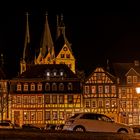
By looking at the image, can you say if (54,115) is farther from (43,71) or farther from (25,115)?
(43,71)

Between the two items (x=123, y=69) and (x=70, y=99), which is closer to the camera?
(x=70, y=99)

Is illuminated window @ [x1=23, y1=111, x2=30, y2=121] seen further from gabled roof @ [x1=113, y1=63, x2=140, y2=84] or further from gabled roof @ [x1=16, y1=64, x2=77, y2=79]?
gabled roof @ [x1=113, y1=63, x2=140, y2=84]

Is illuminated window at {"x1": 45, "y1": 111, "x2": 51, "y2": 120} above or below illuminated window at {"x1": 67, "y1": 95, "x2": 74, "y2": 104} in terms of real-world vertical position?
below

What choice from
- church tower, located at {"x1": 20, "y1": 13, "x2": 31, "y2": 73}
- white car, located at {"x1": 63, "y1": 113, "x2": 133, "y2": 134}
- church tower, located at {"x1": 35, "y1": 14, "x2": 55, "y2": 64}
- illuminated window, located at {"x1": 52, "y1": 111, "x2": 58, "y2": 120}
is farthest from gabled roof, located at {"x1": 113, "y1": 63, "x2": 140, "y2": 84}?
white car, located at {"x1": 63, "y1": 113, "x2": 133, "y2": 134}

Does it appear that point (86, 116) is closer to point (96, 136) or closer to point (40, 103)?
point (96, 136)

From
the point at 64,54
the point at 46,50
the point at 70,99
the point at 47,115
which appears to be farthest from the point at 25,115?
the point at 46,50

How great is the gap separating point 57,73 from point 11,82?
7975 millimetres

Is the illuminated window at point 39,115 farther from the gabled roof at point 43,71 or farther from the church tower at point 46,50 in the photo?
the church tower at point 46,50

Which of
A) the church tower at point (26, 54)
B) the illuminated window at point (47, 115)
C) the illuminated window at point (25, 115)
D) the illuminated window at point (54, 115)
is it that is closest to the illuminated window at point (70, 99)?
the illuminated window at point (54, 115)

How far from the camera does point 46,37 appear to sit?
389 ft

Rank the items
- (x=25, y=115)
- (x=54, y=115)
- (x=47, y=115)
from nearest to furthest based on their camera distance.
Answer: (x=25, y=115)
(x=54, y=115)
(x=47, y=115)

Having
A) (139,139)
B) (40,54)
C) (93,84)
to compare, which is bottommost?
(139,139)

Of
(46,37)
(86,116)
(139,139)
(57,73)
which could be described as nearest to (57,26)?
(46,37)

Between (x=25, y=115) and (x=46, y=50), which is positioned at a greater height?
(x=46, y=50)
